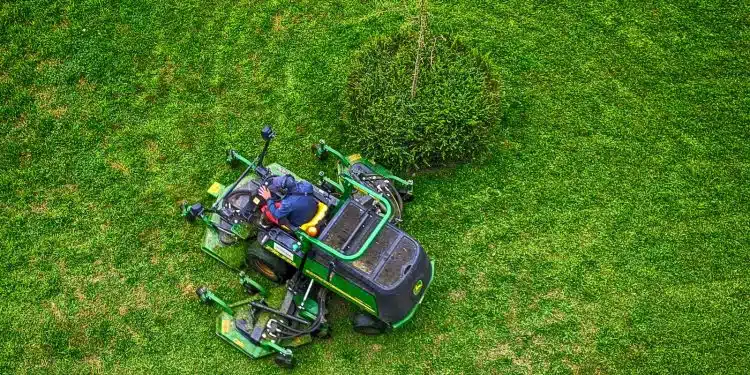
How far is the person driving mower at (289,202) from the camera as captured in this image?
800 centimetres

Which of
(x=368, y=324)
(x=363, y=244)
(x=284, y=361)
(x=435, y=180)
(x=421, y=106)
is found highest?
(x=421, y=106)

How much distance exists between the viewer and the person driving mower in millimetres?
8000

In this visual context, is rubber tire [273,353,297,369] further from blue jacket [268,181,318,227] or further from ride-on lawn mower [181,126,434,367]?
blue jacket [268,181,318,227]

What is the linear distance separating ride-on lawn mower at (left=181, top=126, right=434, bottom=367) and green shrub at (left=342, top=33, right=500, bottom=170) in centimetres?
53

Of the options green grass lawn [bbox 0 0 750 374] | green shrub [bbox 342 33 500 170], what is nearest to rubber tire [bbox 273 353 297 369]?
green grass lawn [bbox 0 0 750 374]

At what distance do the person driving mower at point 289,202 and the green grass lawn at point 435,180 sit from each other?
58.4 inches

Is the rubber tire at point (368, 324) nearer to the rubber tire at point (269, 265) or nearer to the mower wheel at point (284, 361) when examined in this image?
the mower wheel at point (284, 361)

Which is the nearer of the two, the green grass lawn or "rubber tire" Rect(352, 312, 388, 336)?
"rubber tire" Rect(352, 312, 388, 336)

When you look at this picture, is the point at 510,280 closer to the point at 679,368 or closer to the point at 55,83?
the point at 679,368

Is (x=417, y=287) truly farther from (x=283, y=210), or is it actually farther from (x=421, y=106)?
(x=421, y=106)

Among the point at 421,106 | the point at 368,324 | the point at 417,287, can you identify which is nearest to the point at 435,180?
the point at 421,106

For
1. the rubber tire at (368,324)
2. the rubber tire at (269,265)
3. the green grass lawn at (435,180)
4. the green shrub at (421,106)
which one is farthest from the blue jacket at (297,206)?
the green shrub at (421,106)

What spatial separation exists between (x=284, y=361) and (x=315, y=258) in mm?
1310

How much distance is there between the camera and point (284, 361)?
27.6 ft
